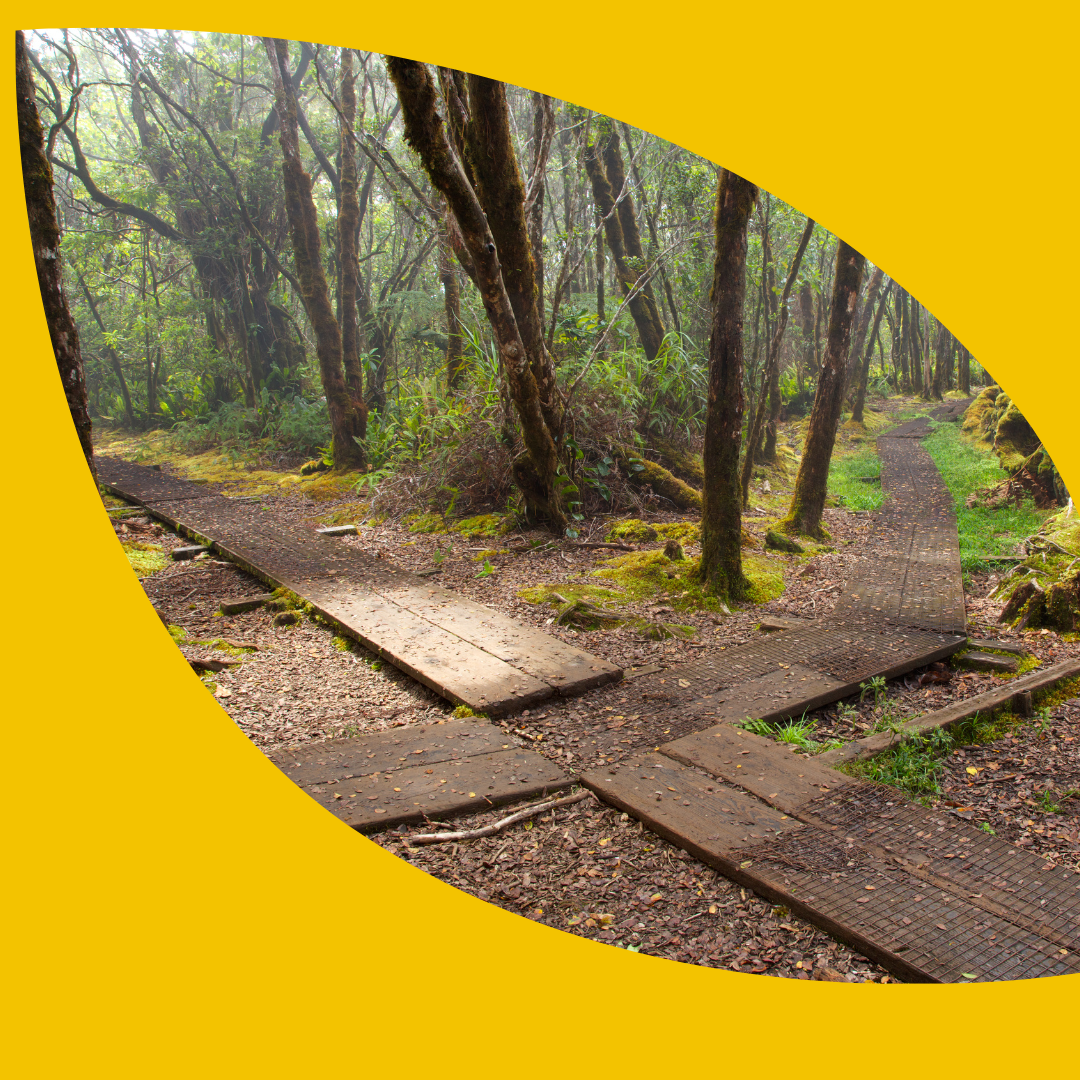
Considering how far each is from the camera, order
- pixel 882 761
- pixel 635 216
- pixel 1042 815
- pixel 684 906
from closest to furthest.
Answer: pixel 684 906
pixel 1042 815
pixel 882 761
pixel 635 216

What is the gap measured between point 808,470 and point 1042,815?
518 centimetres

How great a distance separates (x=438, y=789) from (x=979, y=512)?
7313 mm

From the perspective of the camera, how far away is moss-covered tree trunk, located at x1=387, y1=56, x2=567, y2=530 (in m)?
4.58

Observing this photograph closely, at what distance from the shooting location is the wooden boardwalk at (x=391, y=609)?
4.03 m

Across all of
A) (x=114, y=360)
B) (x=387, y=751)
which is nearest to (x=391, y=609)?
(x=387, y=751)

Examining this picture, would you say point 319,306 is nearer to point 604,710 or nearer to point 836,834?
point 604,710

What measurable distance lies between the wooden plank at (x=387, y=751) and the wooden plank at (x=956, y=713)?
156cm

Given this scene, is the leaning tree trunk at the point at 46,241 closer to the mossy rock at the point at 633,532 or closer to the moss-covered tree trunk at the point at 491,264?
the moss-covered tree trunk at the point at 491,264

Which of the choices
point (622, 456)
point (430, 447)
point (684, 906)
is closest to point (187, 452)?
point (430, 447)

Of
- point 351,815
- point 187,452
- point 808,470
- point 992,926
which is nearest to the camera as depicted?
point 992,926

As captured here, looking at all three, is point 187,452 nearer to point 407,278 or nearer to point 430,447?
point 430,447

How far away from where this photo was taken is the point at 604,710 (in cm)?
387

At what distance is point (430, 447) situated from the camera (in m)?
8.44

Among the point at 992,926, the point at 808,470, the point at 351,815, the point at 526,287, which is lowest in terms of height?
the point at 992,926
